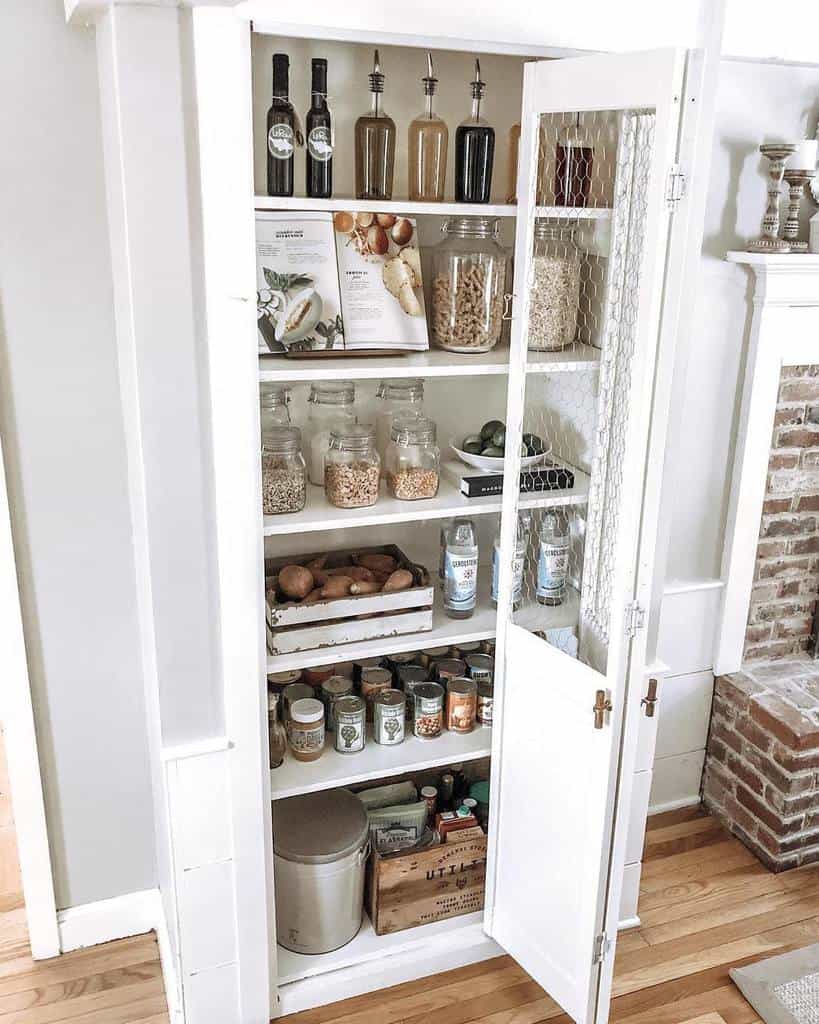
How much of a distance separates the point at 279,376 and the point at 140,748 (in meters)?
0.96

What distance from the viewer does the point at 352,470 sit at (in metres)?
1.86

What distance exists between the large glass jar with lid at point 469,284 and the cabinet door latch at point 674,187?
1.63 feet

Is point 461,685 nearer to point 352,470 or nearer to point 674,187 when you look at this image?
point 352,470

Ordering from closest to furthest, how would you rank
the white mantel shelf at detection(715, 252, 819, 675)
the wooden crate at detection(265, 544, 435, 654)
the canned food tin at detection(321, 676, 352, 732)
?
the wooden crate at detection(265, 544, 435, 654) → the canned food tin at detection(321, 676, 352, 732) → the white mantel shelf at detection(715, 252, 819, 675)

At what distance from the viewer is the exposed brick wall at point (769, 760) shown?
7.95 feet

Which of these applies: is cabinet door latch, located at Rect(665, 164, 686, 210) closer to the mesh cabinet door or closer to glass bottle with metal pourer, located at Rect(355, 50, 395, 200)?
the mesh cabinet door

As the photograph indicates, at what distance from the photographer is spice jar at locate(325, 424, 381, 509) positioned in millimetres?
1862

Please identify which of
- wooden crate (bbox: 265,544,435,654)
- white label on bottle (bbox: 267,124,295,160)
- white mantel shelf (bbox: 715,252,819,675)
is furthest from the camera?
white mantel shelf (bbox: 715,252,819,675)

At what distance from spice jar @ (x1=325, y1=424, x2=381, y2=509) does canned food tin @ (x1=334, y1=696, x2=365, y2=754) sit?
18.3 inches

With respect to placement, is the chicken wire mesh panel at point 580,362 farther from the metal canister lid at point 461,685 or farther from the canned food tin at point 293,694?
the canned food tin at point 293,694

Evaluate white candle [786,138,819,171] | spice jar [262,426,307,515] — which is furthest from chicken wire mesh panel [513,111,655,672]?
white candle [786,138,819,171]

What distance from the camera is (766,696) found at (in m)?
2.52

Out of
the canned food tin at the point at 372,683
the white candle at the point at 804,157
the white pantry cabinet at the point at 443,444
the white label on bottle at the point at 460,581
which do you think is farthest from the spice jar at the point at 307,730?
the white candle at the point at 804,157

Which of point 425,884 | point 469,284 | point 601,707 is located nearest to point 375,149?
point 469,284
